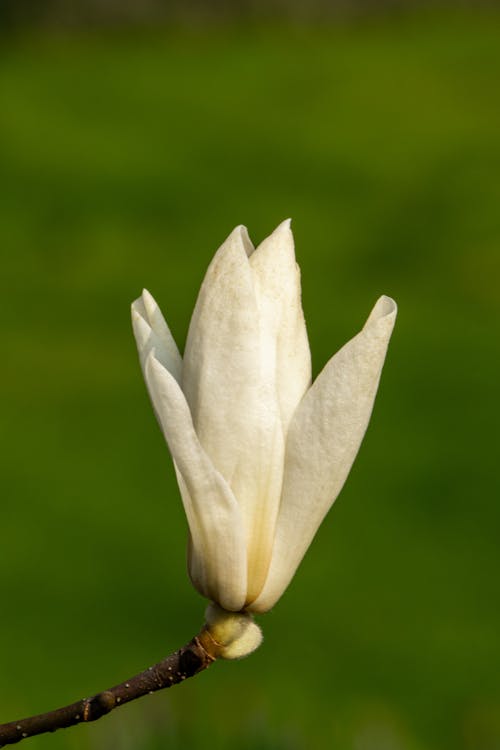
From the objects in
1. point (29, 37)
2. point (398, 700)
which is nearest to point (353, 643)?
point (398, 700)

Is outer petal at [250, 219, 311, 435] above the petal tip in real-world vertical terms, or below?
below

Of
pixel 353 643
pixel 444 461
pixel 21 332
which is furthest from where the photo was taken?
pixel 21 332

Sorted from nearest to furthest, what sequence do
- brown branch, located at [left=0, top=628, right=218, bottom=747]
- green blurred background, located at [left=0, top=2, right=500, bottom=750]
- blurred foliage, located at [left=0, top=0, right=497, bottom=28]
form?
brown branch, located at [left=0, top=628, right=218, bottom=747]
green blurred background, located at [left=0, top=2, right=500, bottom=750]
blurred foliage, located at [left=0, top=0, right=497, bottom=28]

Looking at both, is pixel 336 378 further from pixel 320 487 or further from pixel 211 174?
pixel 211 174

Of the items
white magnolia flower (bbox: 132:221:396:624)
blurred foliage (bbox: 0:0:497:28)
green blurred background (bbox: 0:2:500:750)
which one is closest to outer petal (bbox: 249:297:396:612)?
white magnolia flower (bbox: 132:221:396:624)

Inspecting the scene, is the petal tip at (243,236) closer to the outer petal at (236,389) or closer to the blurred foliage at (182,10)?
the outer petal at (236,389)

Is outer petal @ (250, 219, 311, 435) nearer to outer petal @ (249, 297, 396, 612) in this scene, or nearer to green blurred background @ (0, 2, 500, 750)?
outer petal @ (249, 297, 396, 612)

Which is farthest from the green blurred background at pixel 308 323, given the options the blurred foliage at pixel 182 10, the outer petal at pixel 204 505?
the outer petal at pixel 204 505
